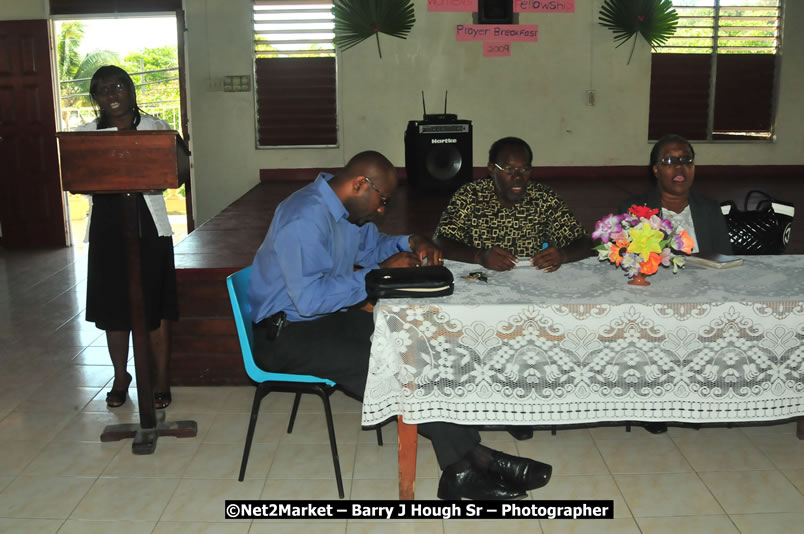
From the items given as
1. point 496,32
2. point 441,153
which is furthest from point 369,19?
point 441,153

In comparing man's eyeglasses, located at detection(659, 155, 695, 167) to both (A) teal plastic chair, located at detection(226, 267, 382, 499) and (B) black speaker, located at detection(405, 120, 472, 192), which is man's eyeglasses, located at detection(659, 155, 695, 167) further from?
(B) black speaker, located at detection(405, 120, 472, 192)

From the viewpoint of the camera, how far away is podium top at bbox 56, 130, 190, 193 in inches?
109

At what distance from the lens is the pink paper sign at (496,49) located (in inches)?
281

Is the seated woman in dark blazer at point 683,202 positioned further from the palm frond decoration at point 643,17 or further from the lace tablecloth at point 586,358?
the palm frond decoration at point 643,17

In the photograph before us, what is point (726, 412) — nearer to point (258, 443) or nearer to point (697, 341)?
point (697, 341)

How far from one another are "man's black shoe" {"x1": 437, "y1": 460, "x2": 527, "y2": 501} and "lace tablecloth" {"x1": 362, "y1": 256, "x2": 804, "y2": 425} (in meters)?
0.27

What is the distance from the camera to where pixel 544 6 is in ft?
23.2

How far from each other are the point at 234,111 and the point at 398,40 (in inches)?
65.9

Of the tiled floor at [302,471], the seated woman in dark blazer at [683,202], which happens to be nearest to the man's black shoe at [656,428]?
the tiled floor at [302,471]

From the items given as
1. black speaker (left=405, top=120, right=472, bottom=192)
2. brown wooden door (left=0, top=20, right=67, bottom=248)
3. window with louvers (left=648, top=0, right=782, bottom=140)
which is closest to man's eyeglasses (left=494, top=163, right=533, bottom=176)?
black speaker (left=405, top=120, right=472, bottom=192)

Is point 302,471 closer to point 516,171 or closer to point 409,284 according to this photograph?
point 409,284

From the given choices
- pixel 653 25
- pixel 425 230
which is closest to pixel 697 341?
pixel 425 230

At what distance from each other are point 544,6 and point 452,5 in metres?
0.84

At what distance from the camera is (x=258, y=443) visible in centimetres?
317
